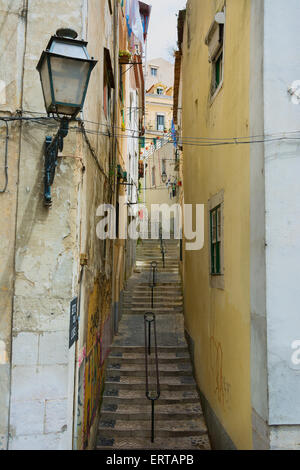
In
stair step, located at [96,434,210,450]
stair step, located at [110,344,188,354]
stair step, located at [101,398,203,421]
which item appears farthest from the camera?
stair step, located at [110,344,188,354]

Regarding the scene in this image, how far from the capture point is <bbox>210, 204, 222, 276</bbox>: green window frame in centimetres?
638

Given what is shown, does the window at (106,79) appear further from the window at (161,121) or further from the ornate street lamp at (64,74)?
the window at (161,121)

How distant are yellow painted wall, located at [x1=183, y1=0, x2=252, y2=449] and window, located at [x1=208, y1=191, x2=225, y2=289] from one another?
0.19 m

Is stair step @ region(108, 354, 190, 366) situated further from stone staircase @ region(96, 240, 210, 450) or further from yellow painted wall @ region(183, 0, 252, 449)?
yellow painted wall @ region(183, 0, 252, 449)

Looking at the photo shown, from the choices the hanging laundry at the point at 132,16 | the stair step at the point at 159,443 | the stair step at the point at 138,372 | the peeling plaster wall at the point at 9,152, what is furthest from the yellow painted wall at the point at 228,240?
the peeling plaster wall at the point at 9,152

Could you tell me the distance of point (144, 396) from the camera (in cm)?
792

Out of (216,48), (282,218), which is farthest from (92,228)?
(216,48)

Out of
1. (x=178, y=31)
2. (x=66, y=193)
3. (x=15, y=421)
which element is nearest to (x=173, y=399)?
(x=15, y=421)

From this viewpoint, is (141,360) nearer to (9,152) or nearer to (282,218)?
(282,218)

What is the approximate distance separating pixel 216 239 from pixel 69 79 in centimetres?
379

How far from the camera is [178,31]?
12594 mm

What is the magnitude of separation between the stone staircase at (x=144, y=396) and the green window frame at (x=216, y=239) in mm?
2955

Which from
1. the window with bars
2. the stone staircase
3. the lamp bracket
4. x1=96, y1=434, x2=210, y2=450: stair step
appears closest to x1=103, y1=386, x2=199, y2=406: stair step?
the stone staircase

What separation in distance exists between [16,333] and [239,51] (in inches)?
179
